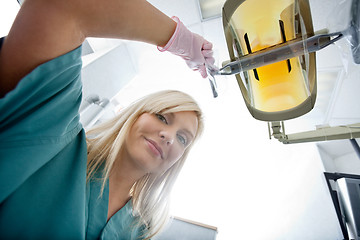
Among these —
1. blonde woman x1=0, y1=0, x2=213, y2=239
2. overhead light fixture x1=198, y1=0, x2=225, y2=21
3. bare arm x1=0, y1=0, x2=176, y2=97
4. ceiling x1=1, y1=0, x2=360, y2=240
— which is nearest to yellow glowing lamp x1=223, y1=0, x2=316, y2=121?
blonde woman x1=0, y1=0, x2=213, y2=239

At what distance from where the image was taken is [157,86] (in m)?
2.40

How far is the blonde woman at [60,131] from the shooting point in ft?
0.98

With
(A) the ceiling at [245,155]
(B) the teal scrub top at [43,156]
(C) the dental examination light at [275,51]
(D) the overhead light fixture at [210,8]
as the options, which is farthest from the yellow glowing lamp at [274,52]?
(D) the overhead light fixture at [210,8]

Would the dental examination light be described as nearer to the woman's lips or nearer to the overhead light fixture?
the woman's lips

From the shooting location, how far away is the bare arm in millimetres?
290

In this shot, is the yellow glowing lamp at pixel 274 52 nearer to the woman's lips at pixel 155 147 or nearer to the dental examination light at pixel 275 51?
the dental examination light at pixel 275 51

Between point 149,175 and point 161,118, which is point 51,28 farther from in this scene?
point 149,175

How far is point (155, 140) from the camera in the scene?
0.74 meters

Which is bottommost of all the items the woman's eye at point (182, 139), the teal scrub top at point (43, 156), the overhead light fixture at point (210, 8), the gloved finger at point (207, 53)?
the teal scrub top at point (43, 156)

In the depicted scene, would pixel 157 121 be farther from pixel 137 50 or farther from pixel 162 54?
pixel 137 50

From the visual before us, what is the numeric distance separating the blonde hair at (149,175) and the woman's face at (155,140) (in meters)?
0.04

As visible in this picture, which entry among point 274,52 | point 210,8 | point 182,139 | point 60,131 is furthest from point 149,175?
point 210,8

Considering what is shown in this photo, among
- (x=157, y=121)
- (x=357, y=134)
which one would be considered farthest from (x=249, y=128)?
(x=157, y=121)

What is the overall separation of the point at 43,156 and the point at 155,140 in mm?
414
